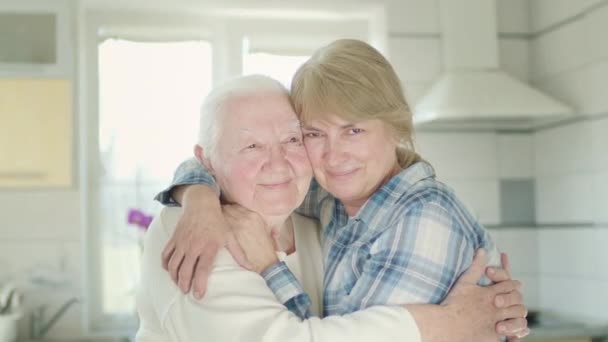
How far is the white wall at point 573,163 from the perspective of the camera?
2.96 m

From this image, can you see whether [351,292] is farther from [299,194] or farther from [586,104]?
[586,104]

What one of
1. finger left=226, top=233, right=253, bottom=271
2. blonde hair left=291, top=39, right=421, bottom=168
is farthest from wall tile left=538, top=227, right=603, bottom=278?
finger left=226, top=233, right=253, bottom=271

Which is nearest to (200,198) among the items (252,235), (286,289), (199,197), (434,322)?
(199,197)

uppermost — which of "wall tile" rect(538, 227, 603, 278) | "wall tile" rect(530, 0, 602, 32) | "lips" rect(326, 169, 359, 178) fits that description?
"wall tile" rect(530, 0, 602, 32)

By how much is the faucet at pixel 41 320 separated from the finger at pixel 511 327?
2212mm

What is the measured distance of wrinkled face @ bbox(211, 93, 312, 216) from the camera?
Answer: 53.4 inches

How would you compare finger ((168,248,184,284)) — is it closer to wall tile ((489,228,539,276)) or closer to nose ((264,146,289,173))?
nose ((264,146,289,173))

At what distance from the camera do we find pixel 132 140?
332cm

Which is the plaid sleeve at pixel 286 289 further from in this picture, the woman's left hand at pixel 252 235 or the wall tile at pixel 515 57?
the wall tile at pixel 515 57

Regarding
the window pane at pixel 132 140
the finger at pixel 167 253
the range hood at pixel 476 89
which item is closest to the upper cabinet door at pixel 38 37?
the window pane at pixel 132 140

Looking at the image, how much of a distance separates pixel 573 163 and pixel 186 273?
2391 mm

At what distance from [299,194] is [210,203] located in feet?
0.60

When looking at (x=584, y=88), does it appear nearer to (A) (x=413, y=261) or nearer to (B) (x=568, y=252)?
(B) (x=568, y=252)

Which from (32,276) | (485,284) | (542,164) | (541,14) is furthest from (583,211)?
(32,276)
